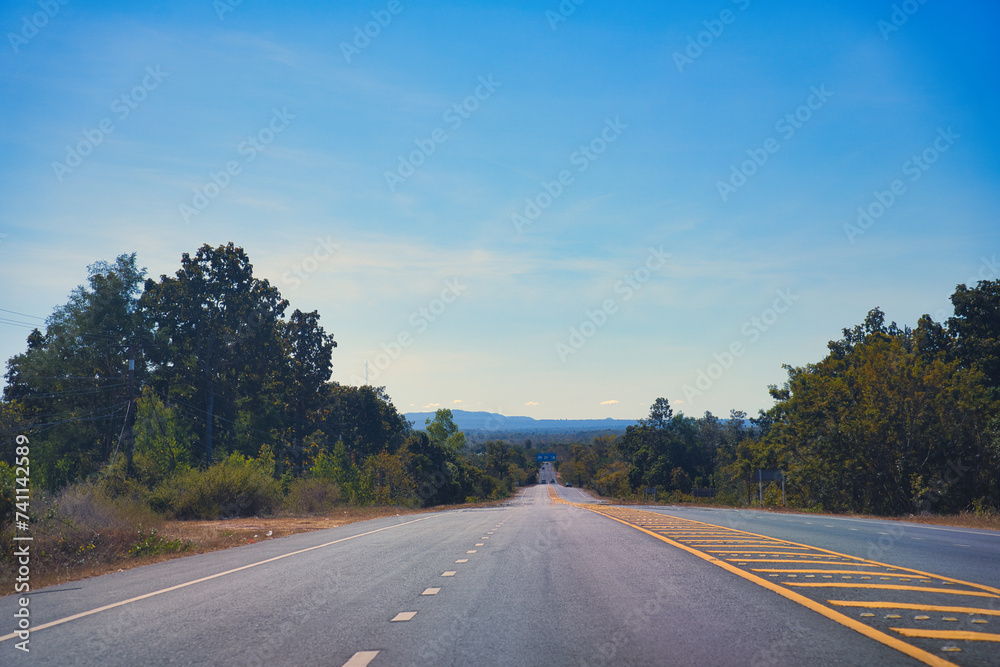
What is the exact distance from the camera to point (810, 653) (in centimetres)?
560

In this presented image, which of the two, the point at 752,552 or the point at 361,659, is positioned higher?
the point at 752,552

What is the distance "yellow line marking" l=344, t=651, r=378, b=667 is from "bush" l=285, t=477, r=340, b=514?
40661mm

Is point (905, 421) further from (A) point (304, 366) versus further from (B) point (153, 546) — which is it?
(A) point (304, 366)

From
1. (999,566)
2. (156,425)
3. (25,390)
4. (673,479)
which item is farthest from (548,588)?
(673,479)

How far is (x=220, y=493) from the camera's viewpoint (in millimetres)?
37406

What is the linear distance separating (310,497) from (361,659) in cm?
4372

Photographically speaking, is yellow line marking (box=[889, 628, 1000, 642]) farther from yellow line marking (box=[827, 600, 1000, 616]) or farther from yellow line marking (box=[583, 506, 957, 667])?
yellow line marking (box=[827, 600, 1000, 616])

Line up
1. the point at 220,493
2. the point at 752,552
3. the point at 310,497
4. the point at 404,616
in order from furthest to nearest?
1. the point at 310,497
2. the point at 220,493
3. the point at 752,552
4. the point at 404,616

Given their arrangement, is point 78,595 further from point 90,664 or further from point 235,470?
point 235,470

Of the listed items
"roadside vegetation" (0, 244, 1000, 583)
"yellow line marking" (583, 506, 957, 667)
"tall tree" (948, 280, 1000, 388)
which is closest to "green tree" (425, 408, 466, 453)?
"roadside vegetation" (0, 244, 1000, 583)

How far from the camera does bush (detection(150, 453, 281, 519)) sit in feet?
116

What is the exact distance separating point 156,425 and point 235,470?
79.4 feet

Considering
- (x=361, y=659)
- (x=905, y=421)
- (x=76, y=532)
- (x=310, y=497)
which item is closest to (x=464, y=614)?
(x=361, y=659)

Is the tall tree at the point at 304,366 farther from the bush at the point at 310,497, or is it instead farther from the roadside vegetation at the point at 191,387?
the bush at the point at 310,497
